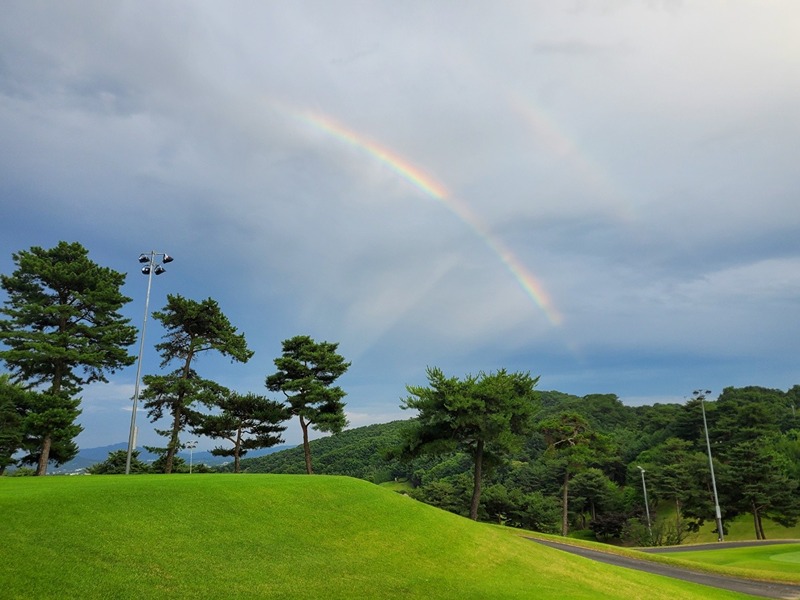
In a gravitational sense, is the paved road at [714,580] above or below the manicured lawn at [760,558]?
above

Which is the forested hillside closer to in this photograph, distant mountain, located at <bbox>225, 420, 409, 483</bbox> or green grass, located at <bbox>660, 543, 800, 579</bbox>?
distant mountain, located at <bbox>225, 420, 409, 483</bbox>

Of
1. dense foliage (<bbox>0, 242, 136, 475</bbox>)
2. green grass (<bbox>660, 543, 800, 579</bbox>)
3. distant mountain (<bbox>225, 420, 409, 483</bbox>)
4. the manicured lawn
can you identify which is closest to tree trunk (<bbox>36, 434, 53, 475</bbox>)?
dense foliage (<bbox>0, 242, 136, 475</bbox>)

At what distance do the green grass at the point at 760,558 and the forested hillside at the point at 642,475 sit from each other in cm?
1527

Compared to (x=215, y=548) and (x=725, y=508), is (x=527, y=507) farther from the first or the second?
(x=215, y=548)

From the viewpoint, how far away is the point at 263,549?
14148 millimetres

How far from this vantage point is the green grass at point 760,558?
27484 millimetres

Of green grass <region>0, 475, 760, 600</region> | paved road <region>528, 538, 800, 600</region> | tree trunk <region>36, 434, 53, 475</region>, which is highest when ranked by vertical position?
tree trunk <region>36, 434, 53, 475</region>

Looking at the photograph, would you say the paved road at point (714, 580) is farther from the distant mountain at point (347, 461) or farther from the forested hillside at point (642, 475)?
the distant mountain at point (347, 461)

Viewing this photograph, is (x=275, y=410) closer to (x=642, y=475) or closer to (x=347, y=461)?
(x=642, y=475)

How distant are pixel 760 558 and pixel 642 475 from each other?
3442 centimetres

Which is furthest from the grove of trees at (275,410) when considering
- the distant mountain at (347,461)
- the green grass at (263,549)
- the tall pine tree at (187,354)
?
the distant mountain at (347,461)

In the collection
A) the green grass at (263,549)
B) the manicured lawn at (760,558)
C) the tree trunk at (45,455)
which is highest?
the tree trunk at (45,455)

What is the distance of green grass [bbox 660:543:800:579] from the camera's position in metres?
27.5

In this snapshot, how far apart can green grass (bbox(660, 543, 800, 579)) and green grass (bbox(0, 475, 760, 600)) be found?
979 cm
